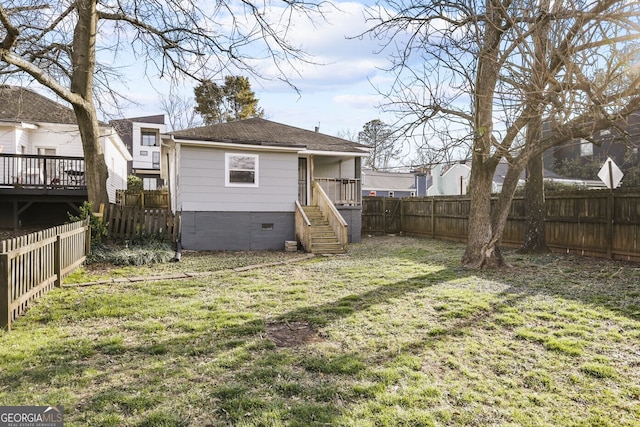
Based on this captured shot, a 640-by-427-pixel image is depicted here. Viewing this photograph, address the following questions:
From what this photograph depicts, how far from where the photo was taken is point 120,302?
604cm

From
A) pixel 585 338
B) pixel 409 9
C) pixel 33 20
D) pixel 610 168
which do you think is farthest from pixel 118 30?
pixel 610 168

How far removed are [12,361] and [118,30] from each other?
1039 centimetres

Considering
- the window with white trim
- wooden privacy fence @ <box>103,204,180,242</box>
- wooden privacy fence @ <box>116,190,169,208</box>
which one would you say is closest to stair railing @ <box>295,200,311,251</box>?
wooden privacy fence @ <box>103,204,180,242</box>

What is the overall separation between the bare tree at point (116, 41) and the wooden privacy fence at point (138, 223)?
588 millimetres

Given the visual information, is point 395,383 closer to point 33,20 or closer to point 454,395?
point 454,395

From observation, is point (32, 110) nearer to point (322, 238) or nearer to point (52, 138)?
point (52, 138)

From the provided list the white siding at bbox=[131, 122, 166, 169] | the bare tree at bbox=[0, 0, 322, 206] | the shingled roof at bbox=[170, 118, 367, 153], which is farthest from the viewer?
the white siding at bbox=[131, 122, 166, 169]

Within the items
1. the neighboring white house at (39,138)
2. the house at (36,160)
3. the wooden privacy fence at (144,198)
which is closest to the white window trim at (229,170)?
the house at (36,160)

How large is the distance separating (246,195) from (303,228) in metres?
2.18

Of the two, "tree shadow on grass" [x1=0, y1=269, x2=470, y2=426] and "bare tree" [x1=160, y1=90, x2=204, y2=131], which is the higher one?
"bare tree" [x1=160, y1=90, x2=204, y2=131]

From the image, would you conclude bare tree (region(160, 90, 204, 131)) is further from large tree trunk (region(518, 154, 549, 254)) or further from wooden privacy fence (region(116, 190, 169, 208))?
large tree trunk (region(518, 154, 549, 254))

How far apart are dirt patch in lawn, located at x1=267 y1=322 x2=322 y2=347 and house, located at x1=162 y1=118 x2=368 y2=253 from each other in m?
7.12

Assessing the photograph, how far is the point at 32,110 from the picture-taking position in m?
16.7

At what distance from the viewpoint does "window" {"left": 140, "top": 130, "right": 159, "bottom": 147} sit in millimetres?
36094
